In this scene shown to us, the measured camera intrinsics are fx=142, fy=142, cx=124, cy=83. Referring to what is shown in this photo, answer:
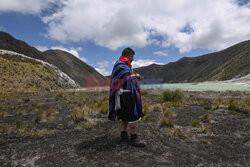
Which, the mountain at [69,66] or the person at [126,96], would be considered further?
the mountain at [69,66]

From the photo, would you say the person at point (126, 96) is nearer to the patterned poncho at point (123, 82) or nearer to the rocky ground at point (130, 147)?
the patterned poncho at point (123, 82)

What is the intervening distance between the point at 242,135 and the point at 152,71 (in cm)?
18825

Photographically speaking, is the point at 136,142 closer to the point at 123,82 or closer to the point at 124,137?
the point at 124,137

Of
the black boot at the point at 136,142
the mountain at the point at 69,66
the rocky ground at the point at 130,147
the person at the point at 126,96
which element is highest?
the mountain at the point at 69,66

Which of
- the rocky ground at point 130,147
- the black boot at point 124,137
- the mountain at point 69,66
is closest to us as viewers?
the rocky ground at point 130,147

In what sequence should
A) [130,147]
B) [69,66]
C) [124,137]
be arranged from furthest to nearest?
[69,66] → [124,137] → [130,147]

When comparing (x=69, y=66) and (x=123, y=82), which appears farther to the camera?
(x=69, y=66)

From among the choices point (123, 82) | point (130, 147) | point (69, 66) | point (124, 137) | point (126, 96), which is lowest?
point (130, 147)

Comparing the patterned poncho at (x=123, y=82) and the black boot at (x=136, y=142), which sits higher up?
the patterned poncho at (x=123, y=82)

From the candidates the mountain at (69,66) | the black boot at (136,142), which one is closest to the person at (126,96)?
the black boot at (136,142)

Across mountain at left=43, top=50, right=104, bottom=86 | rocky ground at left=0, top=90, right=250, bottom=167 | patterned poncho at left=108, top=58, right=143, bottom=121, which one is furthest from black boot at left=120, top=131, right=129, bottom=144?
mountain at left=43, top=50, right=104, bottom=86

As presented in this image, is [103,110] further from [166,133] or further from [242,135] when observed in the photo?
[242,135]

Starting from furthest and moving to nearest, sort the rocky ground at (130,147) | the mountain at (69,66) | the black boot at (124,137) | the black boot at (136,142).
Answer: the mountain at (69,66) < the black boot at (124,137) < the black boot at (136,142) < the rocky ground at (130,147)

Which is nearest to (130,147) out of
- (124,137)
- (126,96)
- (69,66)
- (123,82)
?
(124,137)
